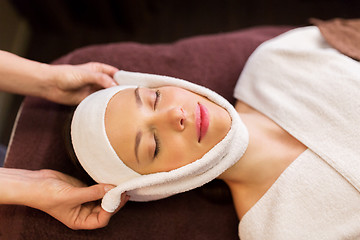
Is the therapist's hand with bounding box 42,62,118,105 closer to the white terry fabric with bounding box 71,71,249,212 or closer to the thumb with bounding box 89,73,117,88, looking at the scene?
the thumb with bounding box 89,73,117,88

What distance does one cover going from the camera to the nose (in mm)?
941

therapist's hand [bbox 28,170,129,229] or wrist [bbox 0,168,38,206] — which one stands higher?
wrist [bbox 0,168,38,206]

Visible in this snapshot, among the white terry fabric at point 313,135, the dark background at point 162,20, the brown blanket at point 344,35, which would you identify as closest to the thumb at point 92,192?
the white terry fabric at point 313,135

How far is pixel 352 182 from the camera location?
997 millimetres

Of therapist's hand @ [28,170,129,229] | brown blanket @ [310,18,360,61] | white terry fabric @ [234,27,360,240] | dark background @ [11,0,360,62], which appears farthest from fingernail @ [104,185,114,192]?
dark background @ [11,0,360,62]

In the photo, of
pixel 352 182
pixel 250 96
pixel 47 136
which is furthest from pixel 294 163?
pixel 47 136

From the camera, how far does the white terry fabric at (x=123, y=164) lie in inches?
37.9

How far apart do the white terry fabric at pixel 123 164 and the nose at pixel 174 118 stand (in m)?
0.12

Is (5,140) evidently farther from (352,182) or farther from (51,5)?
(352,182)

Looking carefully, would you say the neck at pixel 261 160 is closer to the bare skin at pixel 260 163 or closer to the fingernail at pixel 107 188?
the bare skin at pixel 260 163

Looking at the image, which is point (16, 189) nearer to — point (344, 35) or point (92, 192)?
point (92, 192)

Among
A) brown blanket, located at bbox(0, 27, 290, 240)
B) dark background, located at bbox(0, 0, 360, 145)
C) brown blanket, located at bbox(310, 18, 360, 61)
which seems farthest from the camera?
dark background, located at bbox(0, 0, 360, 145)

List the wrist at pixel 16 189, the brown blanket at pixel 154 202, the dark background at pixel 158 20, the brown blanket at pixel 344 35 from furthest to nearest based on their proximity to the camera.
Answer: the dark background at pixel 158 20, the brown blanket at pixel 344 35, the brown blanket at pixel 154 202, the wrist at pixel 16 189

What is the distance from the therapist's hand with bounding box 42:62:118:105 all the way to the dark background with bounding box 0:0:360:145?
3.11ft
